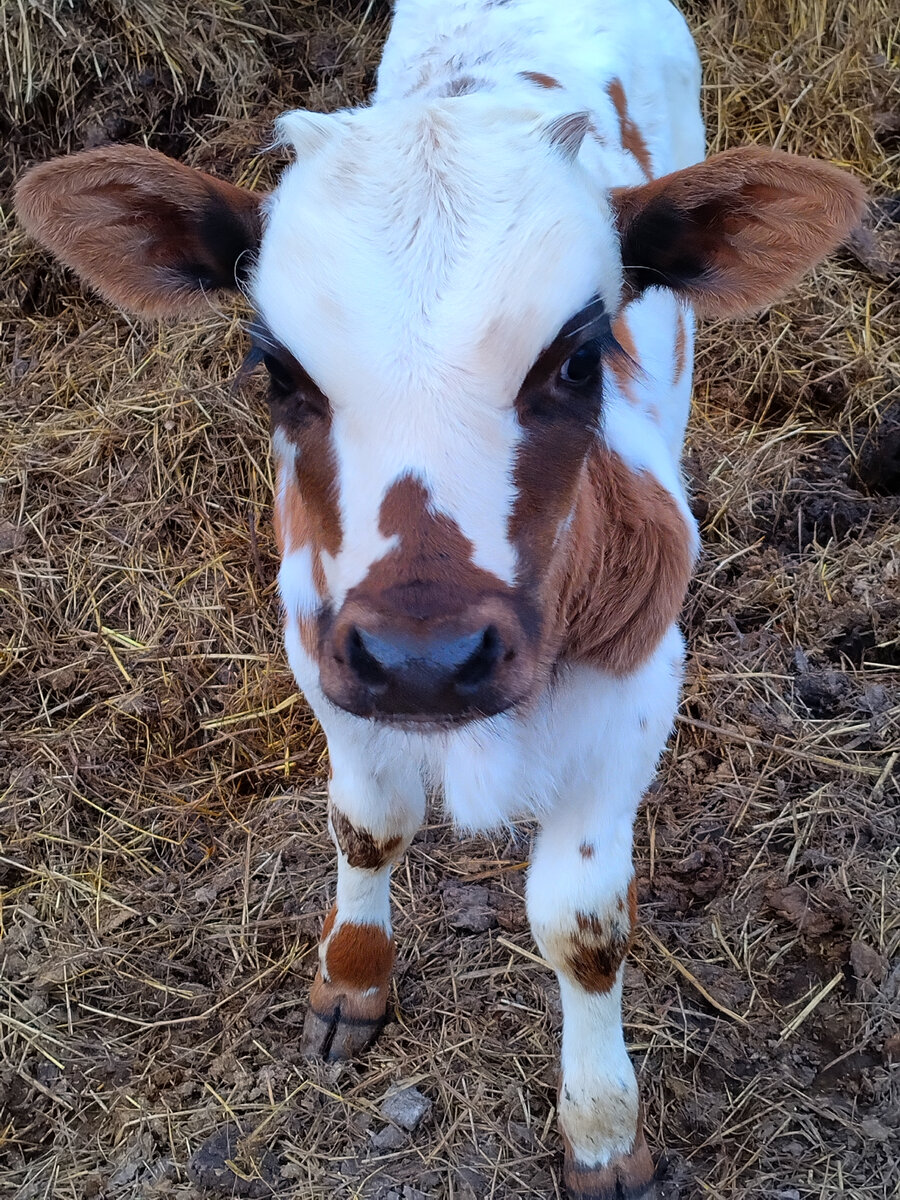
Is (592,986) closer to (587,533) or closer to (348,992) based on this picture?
(348,992)

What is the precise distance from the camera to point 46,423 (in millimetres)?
4496

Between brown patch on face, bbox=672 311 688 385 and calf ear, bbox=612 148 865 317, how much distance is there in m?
0.74

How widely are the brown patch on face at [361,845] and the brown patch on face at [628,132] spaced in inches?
80.6

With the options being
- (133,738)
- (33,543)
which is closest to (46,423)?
(33,543)

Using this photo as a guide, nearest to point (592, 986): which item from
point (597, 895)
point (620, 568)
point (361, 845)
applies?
point (597, 895)

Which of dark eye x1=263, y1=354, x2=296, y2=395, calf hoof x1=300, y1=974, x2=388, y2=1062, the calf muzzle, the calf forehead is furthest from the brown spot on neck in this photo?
calf hoof x1=300, y1=974, x2=388, y2=1062

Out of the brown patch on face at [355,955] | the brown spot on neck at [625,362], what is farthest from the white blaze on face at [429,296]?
the brown patch on face at [355,955]

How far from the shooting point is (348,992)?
277 cm

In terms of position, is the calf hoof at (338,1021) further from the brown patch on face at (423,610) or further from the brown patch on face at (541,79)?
the brown patch on face at (541,79)

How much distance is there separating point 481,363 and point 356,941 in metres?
1.84

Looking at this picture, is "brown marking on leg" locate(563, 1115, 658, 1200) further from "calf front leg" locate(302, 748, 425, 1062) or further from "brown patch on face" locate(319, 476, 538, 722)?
"brown patch on face" locate(319, 476, 538, 722)

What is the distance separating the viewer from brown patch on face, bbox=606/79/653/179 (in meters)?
2.83

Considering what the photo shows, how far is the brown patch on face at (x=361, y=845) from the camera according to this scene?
2586 mm

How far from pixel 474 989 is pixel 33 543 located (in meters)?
2.62
